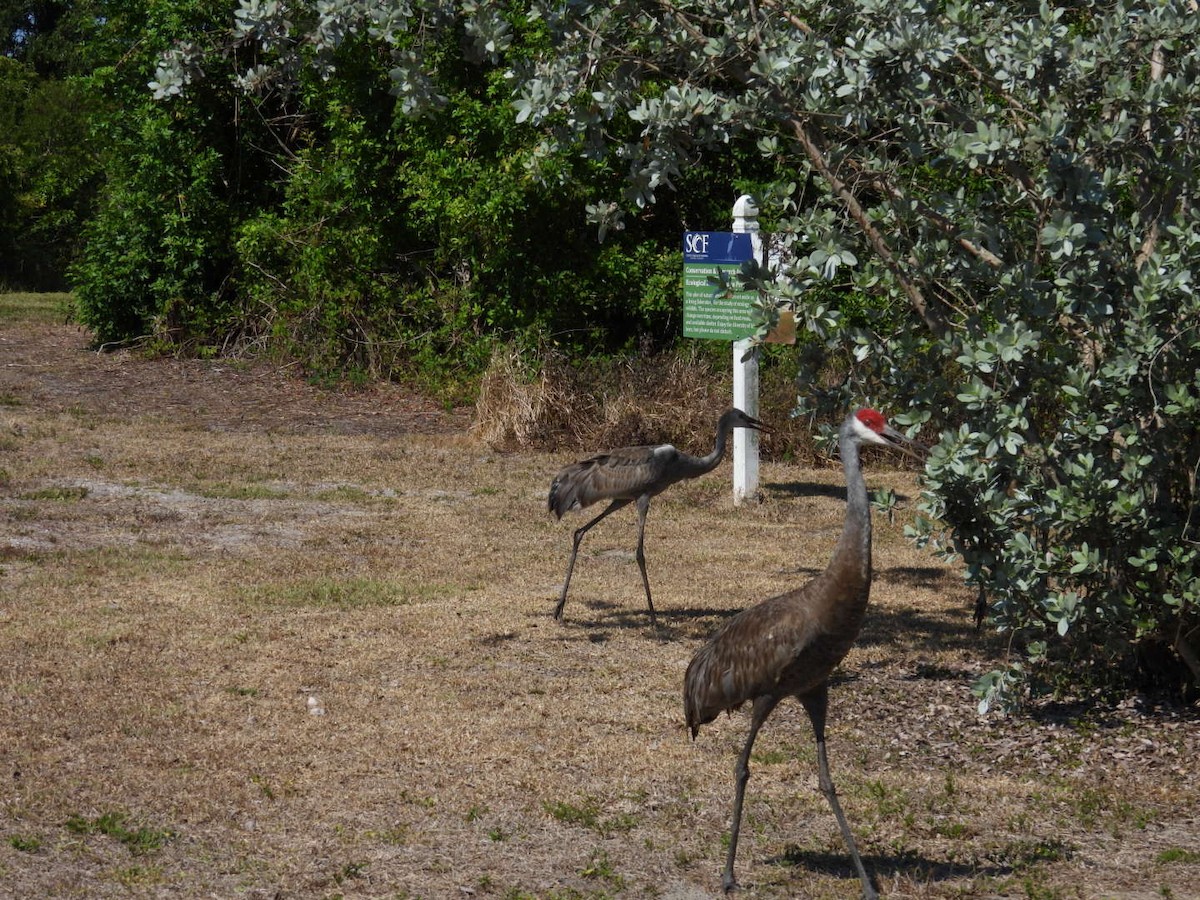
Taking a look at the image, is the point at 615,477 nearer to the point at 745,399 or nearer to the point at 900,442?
the point at 745,399

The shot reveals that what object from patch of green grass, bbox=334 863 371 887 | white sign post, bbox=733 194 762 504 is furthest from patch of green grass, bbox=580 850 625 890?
white sign post, bbox=733 194 762 504

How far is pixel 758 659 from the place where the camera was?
18.2 ft

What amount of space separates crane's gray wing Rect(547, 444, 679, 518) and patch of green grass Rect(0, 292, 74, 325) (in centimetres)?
1659

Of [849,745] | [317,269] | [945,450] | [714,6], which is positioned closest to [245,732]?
[849,745]

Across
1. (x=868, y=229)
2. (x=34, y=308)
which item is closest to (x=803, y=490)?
(x=868, y=229)

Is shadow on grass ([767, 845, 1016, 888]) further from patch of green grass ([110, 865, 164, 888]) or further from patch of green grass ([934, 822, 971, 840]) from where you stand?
patch of green grass ([110, 865, 164, 888])

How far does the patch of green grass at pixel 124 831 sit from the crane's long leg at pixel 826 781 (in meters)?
2.57

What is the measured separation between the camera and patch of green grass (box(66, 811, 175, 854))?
560 centimetres

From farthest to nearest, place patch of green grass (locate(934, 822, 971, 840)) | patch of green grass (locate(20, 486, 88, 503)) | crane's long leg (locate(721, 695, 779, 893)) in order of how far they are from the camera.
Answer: patch of green grass (locate(20, 486, 88, 503)) < patch of green grass (locate(934, 822, 971, 840)) < crane's long leg (locate(721, 695, 779, 893))

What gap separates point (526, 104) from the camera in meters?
6.86

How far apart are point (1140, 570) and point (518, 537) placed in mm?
5635

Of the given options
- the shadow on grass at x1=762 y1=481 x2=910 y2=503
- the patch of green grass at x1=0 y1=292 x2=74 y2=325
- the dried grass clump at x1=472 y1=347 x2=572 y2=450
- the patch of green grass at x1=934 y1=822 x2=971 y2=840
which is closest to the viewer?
the patch of green grass at x1=934 y1=822 x2=971 y2=840

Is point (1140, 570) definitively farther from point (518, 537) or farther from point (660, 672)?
point (518, 537)

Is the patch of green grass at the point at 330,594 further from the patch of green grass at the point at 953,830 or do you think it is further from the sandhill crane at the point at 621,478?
the patch of green grass at the point at 953,830
